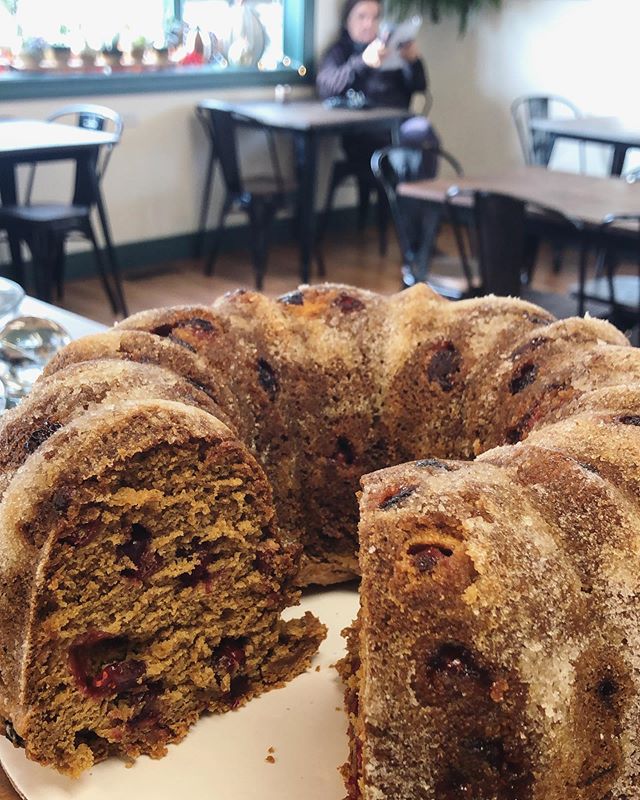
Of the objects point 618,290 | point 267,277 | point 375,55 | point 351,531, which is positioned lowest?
point 267,277

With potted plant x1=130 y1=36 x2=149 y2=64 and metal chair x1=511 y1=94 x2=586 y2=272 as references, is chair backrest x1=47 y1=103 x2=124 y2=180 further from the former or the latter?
metal chair x1=511 y1=94 x2=586 y2=272

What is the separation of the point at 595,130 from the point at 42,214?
9.20 feet

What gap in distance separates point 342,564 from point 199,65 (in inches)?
185

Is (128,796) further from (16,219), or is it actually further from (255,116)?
(255,116)

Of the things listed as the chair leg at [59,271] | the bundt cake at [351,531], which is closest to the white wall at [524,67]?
the chair leg at [59,271]

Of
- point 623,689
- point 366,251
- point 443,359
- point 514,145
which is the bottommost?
point 366,251

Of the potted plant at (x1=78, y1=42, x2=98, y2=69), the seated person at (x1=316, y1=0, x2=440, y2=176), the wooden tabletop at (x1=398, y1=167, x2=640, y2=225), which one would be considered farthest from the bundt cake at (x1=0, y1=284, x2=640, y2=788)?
the seated person at (x1=316, y1=0, x2=440, y2=176)

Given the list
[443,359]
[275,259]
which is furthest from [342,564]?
[275,259]

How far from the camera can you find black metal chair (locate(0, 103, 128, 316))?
158 inches

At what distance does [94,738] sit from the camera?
1060 mm

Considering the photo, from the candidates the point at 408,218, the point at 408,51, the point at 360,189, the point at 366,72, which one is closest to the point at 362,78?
the point at 366,72

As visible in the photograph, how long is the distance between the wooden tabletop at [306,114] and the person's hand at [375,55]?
30 cm

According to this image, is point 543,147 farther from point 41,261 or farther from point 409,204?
point 41,261

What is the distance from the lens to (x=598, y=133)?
4.68m
